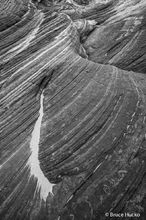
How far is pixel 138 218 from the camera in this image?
9.34 metres

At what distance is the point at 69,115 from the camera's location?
1218cm

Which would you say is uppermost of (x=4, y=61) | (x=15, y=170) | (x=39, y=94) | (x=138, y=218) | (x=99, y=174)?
(x=4, y=61)

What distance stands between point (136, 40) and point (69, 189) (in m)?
11.4

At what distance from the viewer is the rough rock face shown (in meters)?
9.93

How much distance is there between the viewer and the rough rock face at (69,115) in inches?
391

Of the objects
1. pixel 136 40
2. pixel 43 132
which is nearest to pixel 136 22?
pixel 136 40

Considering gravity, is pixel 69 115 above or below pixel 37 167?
above

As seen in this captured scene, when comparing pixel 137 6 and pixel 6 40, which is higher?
pixel 6 40

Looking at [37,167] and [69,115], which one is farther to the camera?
[69,115]

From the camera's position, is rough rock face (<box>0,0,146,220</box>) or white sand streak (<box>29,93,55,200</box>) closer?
rough rock face (<box>0,0,146,220</box>)

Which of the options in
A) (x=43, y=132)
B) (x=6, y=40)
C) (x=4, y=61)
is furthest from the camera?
(x=6, y=40)

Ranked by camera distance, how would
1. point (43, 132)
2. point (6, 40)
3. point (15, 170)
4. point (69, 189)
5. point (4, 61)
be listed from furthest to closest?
point (6, 40), point (4, 61), point (43, 132), point (15, 170), point (69, 189)

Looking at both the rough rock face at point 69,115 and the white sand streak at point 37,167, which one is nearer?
the rough rock face at point 69,115

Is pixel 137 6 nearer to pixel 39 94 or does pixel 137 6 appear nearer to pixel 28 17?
pixel 28 17
